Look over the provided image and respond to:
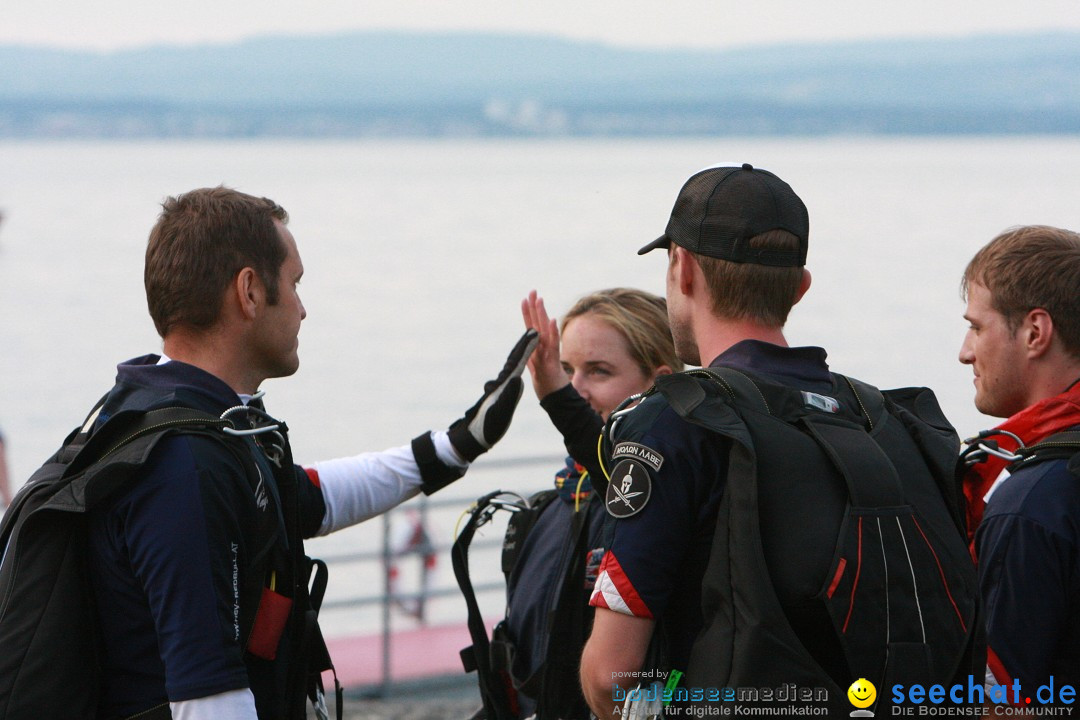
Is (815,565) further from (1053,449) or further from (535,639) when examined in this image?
(535,639)

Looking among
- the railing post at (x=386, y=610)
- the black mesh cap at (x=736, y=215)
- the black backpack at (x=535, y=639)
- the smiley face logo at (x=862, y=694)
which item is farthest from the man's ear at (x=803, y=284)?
the railing post at (x=386, y=610)

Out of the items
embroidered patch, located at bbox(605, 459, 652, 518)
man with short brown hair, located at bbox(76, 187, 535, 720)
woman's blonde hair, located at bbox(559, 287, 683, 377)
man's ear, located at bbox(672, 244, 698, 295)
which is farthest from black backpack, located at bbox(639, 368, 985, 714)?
woman's blonde hair, located at bbox(559, 287, 683, 377)

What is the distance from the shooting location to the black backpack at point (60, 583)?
7.23 ft

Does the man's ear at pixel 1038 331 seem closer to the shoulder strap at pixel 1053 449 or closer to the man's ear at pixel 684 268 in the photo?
the shoulder strap at pixel 1053 449

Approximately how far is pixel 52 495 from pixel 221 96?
20203cm

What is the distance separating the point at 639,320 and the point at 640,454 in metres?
1.52

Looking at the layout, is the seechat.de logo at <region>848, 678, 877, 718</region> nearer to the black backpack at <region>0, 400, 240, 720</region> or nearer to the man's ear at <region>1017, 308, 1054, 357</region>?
the man's ear at <region>1017, 308, 1054, 357</region>

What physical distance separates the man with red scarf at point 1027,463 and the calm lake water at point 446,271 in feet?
8.79

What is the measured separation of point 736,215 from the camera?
2.35 m

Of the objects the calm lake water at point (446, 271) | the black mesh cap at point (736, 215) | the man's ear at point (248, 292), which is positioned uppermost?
the black mesh cap at point (736, 215)

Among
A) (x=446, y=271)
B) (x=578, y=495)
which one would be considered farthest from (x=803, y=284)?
(x=446, y=271)

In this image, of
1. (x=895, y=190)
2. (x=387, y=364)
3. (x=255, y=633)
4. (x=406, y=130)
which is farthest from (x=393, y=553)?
(x=406, y=130)

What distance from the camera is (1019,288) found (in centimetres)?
275

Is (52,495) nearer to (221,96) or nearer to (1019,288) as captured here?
(1019,288)
